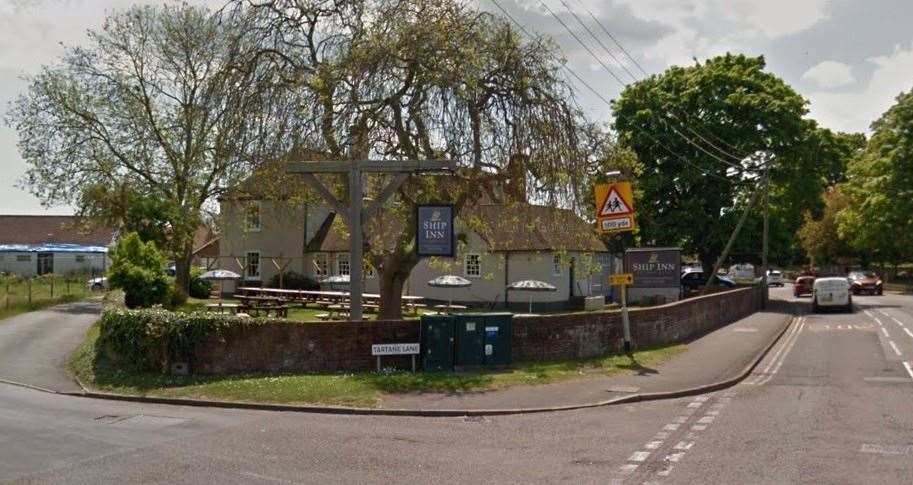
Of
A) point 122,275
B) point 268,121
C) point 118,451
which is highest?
point 268,121

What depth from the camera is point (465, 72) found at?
20.5m

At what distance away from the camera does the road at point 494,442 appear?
9406mm

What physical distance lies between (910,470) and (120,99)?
124 ft

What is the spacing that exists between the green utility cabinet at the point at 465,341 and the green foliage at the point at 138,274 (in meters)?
11.7

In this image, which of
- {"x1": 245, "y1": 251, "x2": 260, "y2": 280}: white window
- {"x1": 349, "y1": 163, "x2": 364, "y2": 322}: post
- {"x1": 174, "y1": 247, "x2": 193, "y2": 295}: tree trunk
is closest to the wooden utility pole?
{"x1": 349, "y1": 163, "x2": 364, "y2": 322}: post

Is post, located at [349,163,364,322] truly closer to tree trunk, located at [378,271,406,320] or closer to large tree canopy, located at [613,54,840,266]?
tree trunk, located at [378,271,406,320]

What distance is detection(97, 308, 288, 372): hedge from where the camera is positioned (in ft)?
57.3

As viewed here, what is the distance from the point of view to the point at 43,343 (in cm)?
2270

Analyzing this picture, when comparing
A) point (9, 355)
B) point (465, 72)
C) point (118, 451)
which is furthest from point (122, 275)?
point (118, 451)

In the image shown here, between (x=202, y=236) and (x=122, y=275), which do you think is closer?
(x=122, y=275)

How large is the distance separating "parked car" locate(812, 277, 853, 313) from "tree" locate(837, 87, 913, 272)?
66.0ft

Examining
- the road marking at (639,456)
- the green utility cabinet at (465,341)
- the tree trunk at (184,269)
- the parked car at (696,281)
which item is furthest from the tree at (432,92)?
the parked car at (696,281)

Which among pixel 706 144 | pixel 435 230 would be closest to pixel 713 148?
pixel 706 144

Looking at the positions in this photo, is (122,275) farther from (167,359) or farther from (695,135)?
(695,135)
